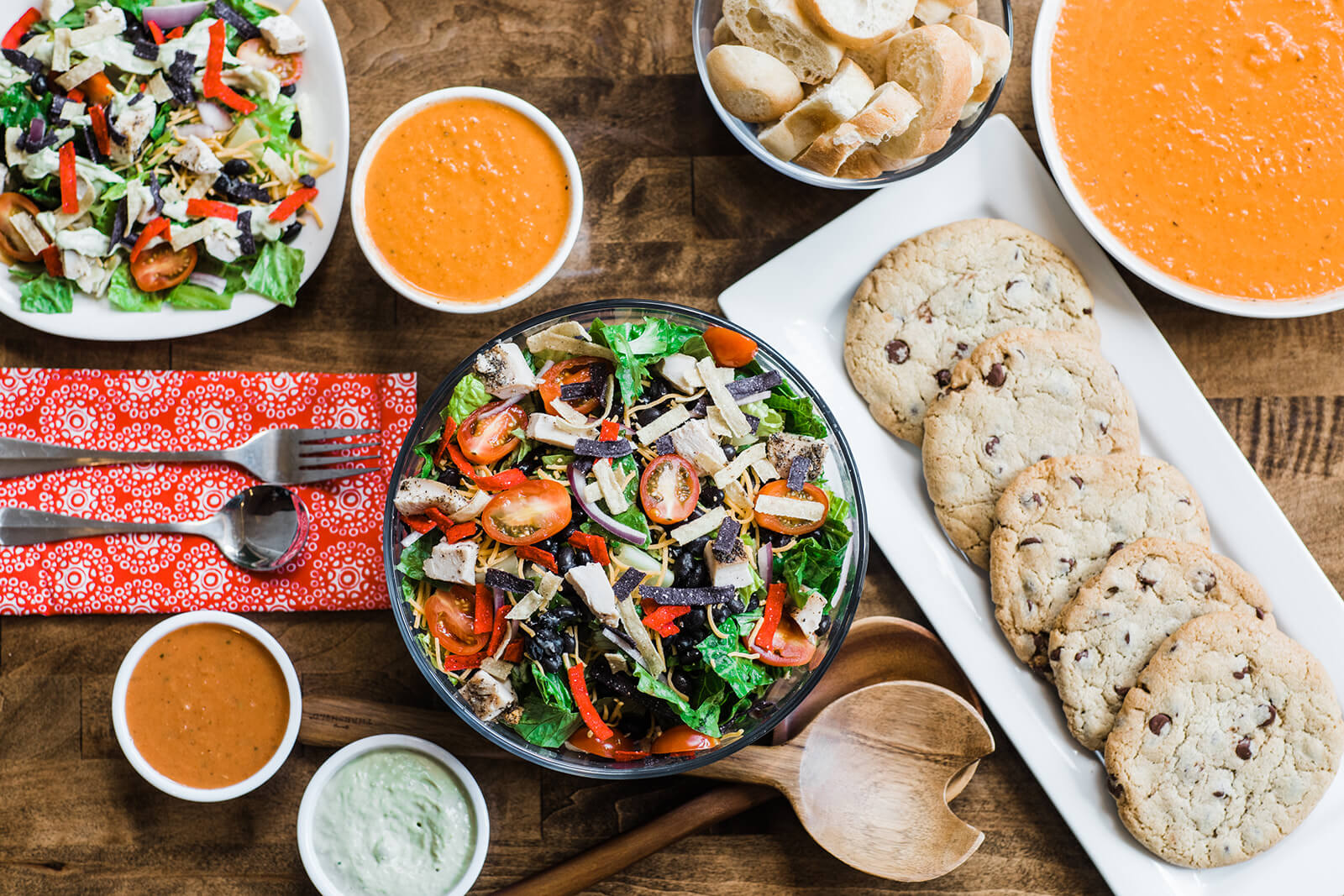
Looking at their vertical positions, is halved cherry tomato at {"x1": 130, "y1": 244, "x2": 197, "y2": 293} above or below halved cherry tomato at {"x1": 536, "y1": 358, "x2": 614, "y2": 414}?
below

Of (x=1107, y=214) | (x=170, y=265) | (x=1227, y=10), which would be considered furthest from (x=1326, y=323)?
(x=170, y=265)

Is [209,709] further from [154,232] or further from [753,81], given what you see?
[753,81]

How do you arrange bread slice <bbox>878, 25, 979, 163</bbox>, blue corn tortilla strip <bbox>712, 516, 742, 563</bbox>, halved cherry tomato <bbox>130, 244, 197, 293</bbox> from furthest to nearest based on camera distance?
halved cherry tomato <bbox>130, 244, 197, 293</bbox>
bread slice <bbox>878, 25, 979, 163</bbox>
blue corn tortilla strip <bbox>712, 516, 742, 563</bbox>

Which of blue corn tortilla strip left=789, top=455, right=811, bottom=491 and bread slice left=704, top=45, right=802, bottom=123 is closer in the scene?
blue corn tortilla strip left=789, top=455, right=811, bottom=491

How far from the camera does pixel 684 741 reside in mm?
2182

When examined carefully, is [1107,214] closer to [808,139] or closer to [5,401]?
[808,139]

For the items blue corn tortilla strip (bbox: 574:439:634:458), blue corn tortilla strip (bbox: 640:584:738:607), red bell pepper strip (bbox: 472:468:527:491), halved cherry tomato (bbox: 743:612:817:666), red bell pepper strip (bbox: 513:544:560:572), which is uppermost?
blue corn tortilla strip (bbox: 574:439:634:458)

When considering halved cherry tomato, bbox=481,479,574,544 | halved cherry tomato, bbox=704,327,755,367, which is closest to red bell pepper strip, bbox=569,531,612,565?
halved cherry tomato, bbox=481,479,574,544

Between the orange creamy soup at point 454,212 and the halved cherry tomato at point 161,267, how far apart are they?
0.58m

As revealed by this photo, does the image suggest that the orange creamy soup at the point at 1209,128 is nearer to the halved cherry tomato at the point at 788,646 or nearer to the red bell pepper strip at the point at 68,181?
the halved cherry tomato at the point at 788,646

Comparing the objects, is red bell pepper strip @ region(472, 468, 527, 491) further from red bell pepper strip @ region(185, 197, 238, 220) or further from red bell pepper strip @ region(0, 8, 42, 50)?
red bell pepper strip @ region(0, 8, 42, 50)

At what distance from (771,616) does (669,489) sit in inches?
14.8

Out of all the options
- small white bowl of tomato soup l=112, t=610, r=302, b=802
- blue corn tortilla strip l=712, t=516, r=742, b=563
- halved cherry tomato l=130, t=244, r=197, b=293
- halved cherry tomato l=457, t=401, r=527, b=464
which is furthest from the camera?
halved cherry tomato l=130, t=244, r=197, b=293

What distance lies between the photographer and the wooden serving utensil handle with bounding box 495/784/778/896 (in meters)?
2.51
